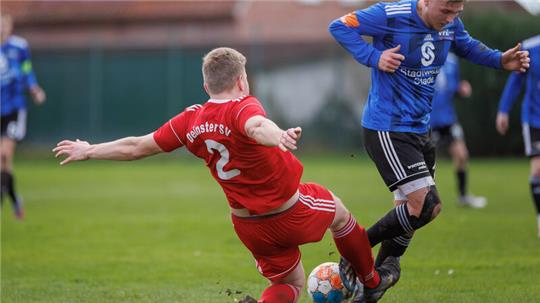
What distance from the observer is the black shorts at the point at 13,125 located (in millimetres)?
12047

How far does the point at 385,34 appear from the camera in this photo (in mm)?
6227

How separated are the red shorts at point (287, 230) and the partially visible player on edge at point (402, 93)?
0.79 metres

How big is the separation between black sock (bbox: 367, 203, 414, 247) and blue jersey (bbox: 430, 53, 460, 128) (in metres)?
7.35

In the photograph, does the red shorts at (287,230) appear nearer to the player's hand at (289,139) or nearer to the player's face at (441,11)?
the player's hand at (289,139)

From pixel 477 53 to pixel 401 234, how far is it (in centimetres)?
154

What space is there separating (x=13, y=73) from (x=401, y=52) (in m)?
7.83

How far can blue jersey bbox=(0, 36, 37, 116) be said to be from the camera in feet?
40.3

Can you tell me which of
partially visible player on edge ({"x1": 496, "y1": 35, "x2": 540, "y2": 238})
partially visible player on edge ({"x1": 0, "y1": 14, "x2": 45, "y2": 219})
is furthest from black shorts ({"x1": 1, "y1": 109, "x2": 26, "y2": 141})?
partially visible player on edge ({"x1": 496, "y1": 35, "x2": 540, "y2": 238})

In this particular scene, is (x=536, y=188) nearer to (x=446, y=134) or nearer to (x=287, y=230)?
Result: (x=446, y=134)

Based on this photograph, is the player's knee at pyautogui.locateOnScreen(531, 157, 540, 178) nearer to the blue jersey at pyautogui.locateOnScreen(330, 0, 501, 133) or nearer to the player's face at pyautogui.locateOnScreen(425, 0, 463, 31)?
the blue jersey at pyautogui.locateOnScreen(330, 0, 501, 133)

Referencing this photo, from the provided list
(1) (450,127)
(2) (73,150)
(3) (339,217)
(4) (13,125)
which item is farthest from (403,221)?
(1) (450,127)

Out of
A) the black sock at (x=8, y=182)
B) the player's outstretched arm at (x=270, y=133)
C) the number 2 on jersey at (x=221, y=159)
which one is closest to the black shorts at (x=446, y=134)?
the black sock at (x=8, y=182)

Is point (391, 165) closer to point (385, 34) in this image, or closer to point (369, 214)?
point (385, 34)

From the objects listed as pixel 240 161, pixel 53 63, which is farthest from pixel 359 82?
pixel 240 161
